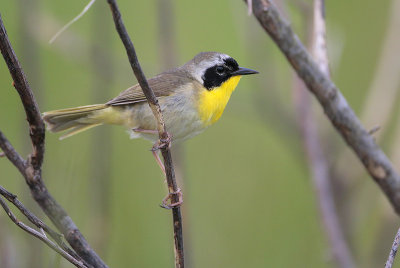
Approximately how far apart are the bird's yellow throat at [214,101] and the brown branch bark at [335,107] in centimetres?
64

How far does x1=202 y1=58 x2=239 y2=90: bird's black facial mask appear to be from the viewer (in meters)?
3.01

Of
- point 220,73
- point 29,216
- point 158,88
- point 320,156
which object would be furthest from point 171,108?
point 29,216

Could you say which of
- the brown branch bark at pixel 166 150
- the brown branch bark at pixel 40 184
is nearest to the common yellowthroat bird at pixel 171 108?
the brown branch bark at pixel 166 150

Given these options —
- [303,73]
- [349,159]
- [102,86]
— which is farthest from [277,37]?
[349,159]

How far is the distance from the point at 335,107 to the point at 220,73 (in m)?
0.84

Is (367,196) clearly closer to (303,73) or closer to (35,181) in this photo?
(303,73)

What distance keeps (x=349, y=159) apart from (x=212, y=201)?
137 cm

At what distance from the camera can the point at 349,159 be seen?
11.7 ft

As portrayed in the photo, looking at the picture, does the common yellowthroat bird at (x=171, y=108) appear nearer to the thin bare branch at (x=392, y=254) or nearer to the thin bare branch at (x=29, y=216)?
the thin bare branch at (x=29, y=216)

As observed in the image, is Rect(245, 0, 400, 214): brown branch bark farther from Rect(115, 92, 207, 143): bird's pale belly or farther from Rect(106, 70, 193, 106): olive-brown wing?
Rect(106, 70, 193, 106): olive-brown wing

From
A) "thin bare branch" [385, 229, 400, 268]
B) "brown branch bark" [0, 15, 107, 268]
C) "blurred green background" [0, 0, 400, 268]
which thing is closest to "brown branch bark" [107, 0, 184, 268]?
"brown branch bark" [0, 15, 107, 268]

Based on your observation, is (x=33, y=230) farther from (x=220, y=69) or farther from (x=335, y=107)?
(x=220, y=69)

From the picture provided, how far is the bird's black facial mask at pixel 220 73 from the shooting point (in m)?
3.01

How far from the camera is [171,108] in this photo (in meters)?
2.85
